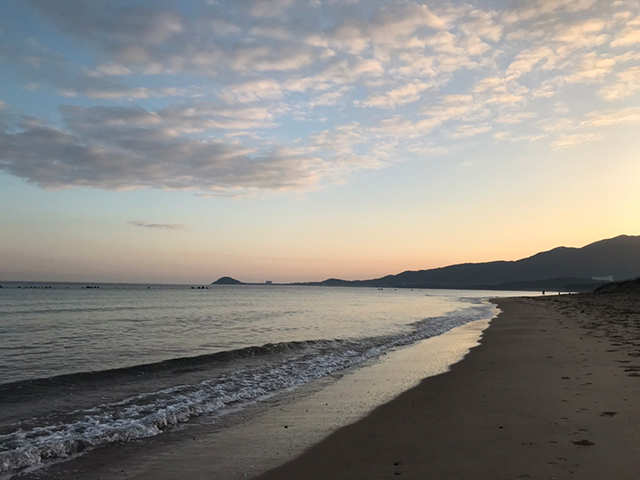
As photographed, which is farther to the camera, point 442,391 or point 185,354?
point 185,354

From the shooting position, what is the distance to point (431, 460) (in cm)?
562

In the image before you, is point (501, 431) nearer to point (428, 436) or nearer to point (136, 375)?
point (428, 436)

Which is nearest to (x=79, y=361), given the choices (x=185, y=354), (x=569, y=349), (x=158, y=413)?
(x=185, y=354)

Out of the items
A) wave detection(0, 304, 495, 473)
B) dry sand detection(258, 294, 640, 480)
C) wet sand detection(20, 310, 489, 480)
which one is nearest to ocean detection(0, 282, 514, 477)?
wave detection(0, 304, 495, 473)

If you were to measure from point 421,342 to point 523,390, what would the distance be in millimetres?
11178

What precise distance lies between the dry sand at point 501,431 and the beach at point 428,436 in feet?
0.06

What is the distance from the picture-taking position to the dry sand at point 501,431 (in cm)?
522

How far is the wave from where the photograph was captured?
6.83 metres

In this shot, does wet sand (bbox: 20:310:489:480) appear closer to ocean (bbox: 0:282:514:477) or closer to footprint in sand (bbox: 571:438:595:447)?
ocean (bbox: 0:282:514:477)

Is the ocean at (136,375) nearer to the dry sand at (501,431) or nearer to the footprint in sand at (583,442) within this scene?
the dry sand at (501,431)

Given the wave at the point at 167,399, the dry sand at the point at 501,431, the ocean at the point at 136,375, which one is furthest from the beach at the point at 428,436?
the ocean at the point at 136,375

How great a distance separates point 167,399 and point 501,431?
7.32m

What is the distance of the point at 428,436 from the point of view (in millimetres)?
6695

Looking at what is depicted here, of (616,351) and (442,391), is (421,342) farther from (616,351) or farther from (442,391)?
(442,391)
